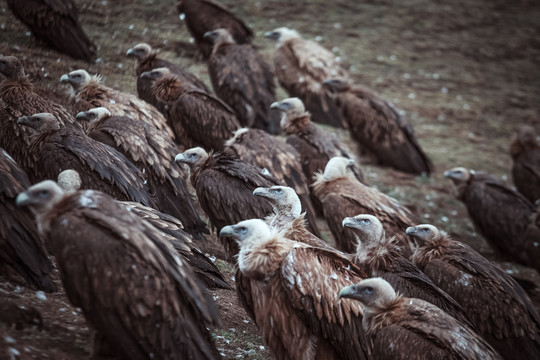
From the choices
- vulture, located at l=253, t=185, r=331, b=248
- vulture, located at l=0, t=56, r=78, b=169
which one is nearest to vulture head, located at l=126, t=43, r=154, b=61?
vulture, located at l=0, t=56, r=78, b=169

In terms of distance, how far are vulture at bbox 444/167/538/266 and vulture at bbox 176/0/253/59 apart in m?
4.67

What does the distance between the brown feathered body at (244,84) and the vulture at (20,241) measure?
5.17 m

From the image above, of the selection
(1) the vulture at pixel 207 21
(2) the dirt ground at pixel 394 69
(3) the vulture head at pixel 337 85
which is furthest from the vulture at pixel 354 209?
(1) the vulture at pixel 207 21

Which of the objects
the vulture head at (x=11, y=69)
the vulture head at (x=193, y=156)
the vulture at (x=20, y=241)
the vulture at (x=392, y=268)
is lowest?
the vulture at (x=392, y=268)

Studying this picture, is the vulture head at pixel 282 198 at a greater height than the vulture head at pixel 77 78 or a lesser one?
lesser

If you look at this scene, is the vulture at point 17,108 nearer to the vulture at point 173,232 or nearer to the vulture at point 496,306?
the vulture at point 173,232

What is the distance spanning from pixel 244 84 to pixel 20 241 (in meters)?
5.54

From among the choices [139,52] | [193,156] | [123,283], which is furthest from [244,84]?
[123,283]

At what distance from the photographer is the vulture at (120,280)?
12.0ft

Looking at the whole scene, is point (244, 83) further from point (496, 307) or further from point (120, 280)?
point (120, 280)

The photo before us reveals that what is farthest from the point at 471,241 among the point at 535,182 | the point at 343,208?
the point at 343,208

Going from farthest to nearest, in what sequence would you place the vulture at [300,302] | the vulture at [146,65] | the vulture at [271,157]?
the vulture at [146,65], the vulture at [271,157], the vulture at [300,302]

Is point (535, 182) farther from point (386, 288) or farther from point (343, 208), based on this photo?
point (386, 288)

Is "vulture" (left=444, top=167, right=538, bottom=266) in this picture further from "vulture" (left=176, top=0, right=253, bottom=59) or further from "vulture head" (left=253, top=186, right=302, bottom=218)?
"vulture" (left=176, top=0, right=253, bottom=59)
